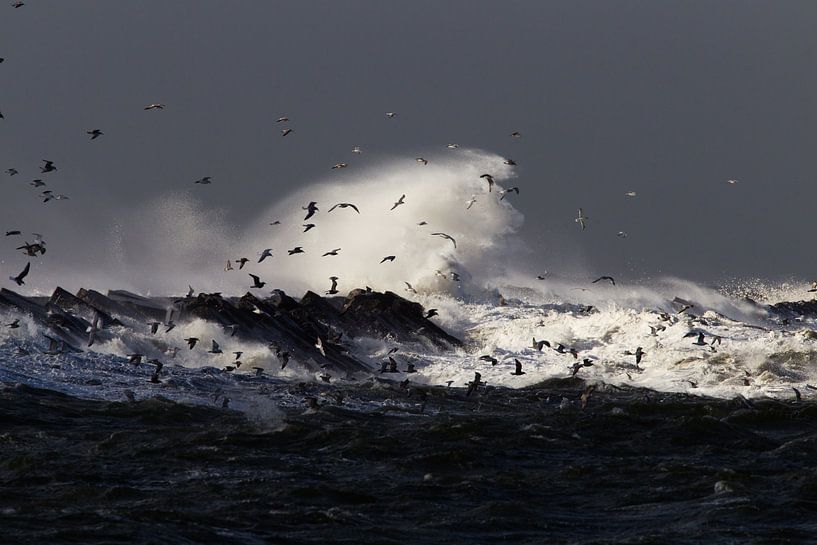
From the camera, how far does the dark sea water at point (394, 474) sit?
20.4m

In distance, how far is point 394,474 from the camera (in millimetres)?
24672

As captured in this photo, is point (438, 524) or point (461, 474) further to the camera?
point (461, 474)

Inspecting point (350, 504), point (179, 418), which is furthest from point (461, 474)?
point (179, 418)

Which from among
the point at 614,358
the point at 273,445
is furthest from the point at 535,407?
the point at 614,358

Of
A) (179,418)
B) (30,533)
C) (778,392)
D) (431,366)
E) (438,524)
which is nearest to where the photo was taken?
(30,533)

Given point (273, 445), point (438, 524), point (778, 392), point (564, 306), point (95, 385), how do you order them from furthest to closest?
point (564, 306) < point (778, 392) < point (95, 385) < point (273, 445) < point (438, 524)

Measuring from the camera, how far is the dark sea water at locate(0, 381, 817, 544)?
66.8 feet

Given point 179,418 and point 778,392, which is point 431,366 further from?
point 179,418

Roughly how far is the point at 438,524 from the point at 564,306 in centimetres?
5056

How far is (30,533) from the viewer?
18656 mm

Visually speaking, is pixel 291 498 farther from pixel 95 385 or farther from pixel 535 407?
pixel 535 407

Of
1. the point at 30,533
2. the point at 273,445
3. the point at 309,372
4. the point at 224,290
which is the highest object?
the point at 224,290

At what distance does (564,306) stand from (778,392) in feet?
94.4

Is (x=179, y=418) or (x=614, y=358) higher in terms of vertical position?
(x=614, y=358)
